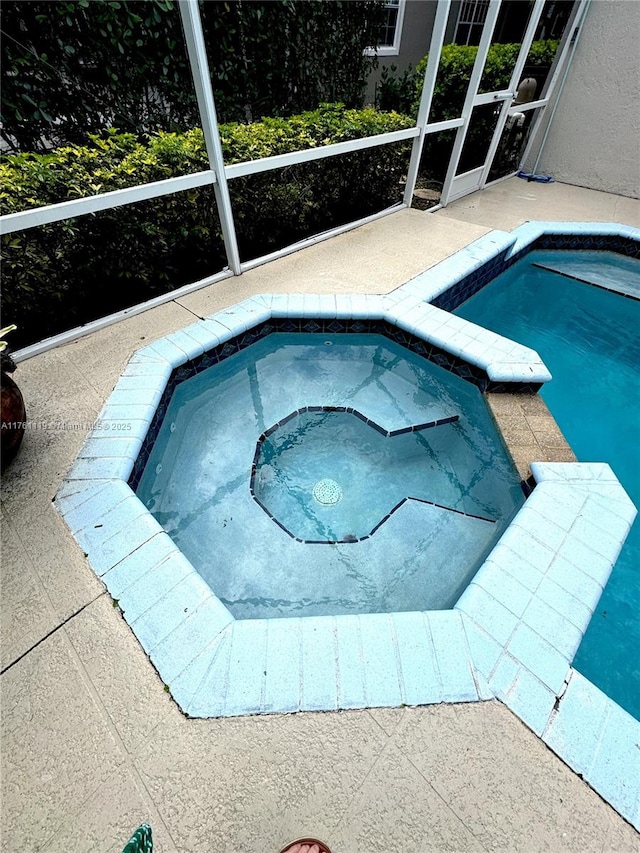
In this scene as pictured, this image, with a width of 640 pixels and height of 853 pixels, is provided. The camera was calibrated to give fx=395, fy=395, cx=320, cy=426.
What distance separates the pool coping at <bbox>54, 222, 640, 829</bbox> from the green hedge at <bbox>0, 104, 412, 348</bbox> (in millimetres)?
1875

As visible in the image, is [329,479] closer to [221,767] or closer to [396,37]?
[221,767]

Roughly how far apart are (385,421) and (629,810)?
243cm

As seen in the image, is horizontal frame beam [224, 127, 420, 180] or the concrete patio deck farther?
horizontal frame beam [224, 127, 420, 180]

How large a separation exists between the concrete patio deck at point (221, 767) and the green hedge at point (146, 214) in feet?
8.45

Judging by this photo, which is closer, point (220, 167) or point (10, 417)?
point (10, 417)

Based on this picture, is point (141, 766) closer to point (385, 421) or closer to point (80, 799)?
point (80, 799)

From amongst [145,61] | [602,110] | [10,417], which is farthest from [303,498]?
[602,110]

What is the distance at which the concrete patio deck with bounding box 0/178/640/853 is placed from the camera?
1.41m

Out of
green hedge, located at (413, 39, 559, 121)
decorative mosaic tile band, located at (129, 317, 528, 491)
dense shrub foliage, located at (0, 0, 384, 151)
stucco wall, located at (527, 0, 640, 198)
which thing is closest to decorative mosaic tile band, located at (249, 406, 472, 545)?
decorative mosaic tile band, located at (129, 317, 528, 491)

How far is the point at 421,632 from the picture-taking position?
72.9 inches

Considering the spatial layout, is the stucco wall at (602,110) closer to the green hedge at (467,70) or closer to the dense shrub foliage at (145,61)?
the green hedge at (467,70)

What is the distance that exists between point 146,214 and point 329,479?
3090mm

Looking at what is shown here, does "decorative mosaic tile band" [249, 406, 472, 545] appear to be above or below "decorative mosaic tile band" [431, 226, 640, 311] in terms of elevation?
below

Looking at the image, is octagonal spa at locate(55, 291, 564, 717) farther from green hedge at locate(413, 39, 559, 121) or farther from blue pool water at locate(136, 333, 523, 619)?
green hedge at locate(413, 39, 559, 121)
